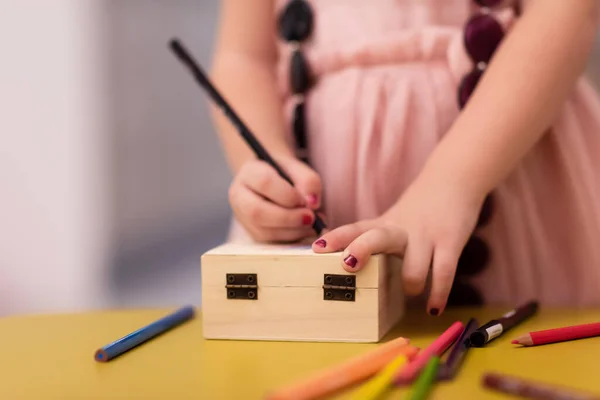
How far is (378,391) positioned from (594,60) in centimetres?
67

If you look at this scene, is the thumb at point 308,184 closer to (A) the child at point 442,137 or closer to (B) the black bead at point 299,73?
(A) the child at point 442,137

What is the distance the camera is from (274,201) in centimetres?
55

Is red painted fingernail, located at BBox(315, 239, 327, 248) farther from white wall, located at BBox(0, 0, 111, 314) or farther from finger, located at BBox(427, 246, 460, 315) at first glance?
white wall, located at BBox(0, 0, 111, 314)

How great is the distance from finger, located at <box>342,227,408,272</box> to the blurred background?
723mm

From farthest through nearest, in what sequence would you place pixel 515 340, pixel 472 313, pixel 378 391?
pixel 472 313, pixel 515 340, pixel 378 391

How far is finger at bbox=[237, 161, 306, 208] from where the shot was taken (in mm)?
547

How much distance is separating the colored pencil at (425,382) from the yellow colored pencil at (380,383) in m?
0.01

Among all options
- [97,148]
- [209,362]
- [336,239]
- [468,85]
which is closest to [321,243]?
[336,239]

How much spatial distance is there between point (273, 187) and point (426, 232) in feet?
0.42

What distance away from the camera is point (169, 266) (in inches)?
48.1

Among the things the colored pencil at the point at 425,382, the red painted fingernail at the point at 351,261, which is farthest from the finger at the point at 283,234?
the colored pencil at the point at 425,382

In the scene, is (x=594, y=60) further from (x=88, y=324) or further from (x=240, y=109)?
(x=88, y=324)

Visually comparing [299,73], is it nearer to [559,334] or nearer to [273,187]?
[273,187]

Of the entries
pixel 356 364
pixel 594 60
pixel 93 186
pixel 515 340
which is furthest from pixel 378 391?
pixel 93 186
